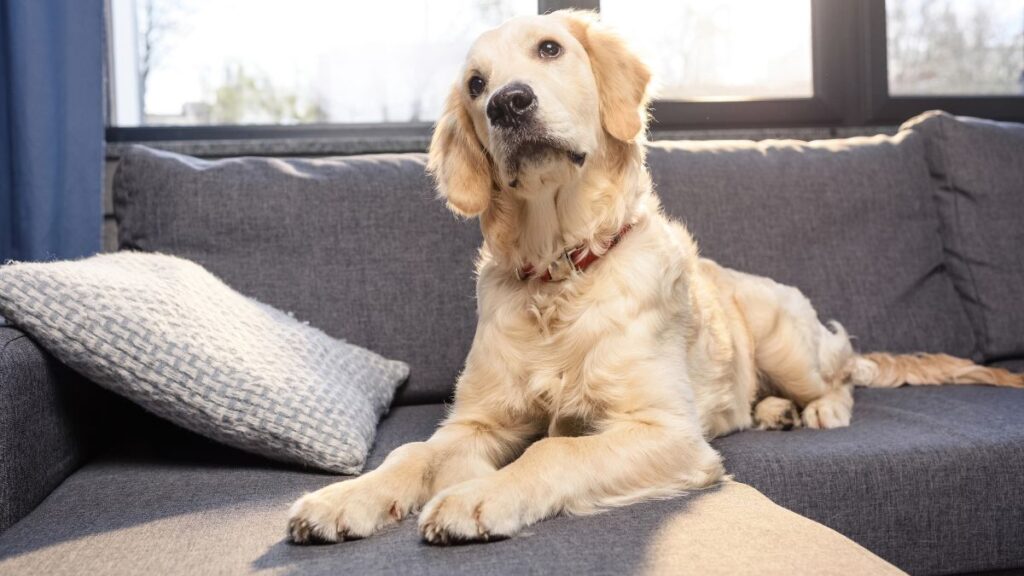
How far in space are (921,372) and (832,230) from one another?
0.49 m

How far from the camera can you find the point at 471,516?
129 centimetres

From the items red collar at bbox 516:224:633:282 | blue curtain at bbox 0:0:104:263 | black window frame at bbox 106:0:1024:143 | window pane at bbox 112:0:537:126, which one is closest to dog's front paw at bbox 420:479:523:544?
red collar at bbox 516:224:633:282

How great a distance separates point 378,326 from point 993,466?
57.1 inches

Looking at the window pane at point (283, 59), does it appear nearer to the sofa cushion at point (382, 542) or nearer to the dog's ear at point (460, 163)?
the dog's ear at point (460, 163)

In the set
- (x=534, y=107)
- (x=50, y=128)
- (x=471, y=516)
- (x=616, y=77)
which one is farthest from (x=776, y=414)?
(x=50, y=128)

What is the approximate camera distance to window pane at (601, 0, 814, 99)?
360cm

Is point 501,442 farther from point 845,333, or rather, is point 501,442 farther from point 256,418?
point 845,333

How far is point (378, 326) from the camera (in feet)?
7.93

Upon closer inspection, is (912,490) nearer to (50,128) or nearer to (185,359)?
(185,359)

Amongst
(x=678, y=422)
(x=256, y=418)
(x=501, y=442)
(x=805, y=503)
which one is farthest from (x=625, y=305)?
(x=256, y=418)

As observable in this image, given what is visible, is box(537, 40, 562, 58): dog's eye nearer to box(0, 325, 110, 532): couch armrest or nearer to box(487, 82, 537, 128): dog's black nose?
box(487, 82, 537, 128): dog's black nose

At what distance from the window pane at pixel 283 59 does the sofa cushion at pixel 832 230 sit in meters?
1.09

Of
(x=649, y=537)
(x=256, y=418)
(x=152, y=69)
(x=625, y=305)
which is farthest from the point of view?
(x=152, y=69)

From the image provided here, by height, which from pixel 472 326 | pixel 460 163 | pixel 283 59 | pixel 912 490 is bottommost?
pixel 912 490
